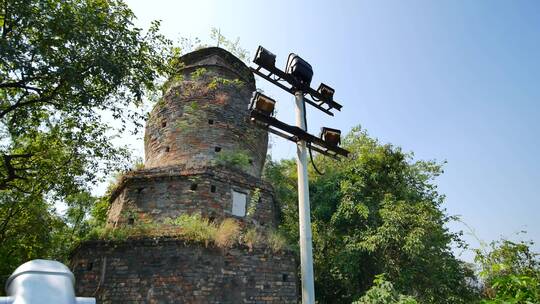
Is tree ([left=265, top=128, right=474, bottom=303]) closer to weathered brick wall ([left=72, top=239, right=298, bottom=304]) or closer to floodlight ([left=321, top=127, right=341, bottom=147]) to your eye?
weathered brick wall ([left=72, top=239, right=298, bottom=304])

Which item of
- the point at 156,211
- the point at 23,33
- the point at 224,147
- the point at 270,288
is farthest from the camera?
the point at 224,147

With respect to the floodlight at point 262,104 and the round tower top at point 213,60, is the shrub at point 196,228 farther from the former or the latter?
the round tower top at point 213,60

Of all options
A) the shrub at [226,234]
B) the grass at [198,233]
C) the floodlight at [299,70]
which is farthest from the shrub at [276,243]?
the floodlight at [299,70]

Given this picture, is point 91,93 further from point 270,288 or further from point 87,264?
point 270,288

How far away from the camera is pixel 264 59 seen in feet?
20.6

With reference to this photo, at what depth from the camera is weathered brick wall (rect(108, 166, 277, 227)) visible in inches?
402

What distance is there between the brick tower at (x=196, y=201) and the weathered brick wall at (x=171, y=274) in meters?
0.02

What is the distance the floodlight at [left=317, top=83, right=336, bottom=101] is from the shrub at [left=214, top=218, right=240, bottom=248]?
14.6 feet

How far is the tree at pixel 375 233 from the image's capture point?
39.9 feet

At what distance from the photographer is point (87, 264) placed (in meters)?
A: 8.87

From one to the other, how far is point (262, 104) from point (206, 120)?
22.7 feet

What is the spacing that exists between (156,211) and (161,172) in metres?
1.16

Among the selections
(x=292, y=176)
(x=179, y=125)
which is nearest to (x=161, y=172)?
(x=179, y=125)

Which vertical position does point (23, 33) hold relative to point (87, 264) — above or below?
above
